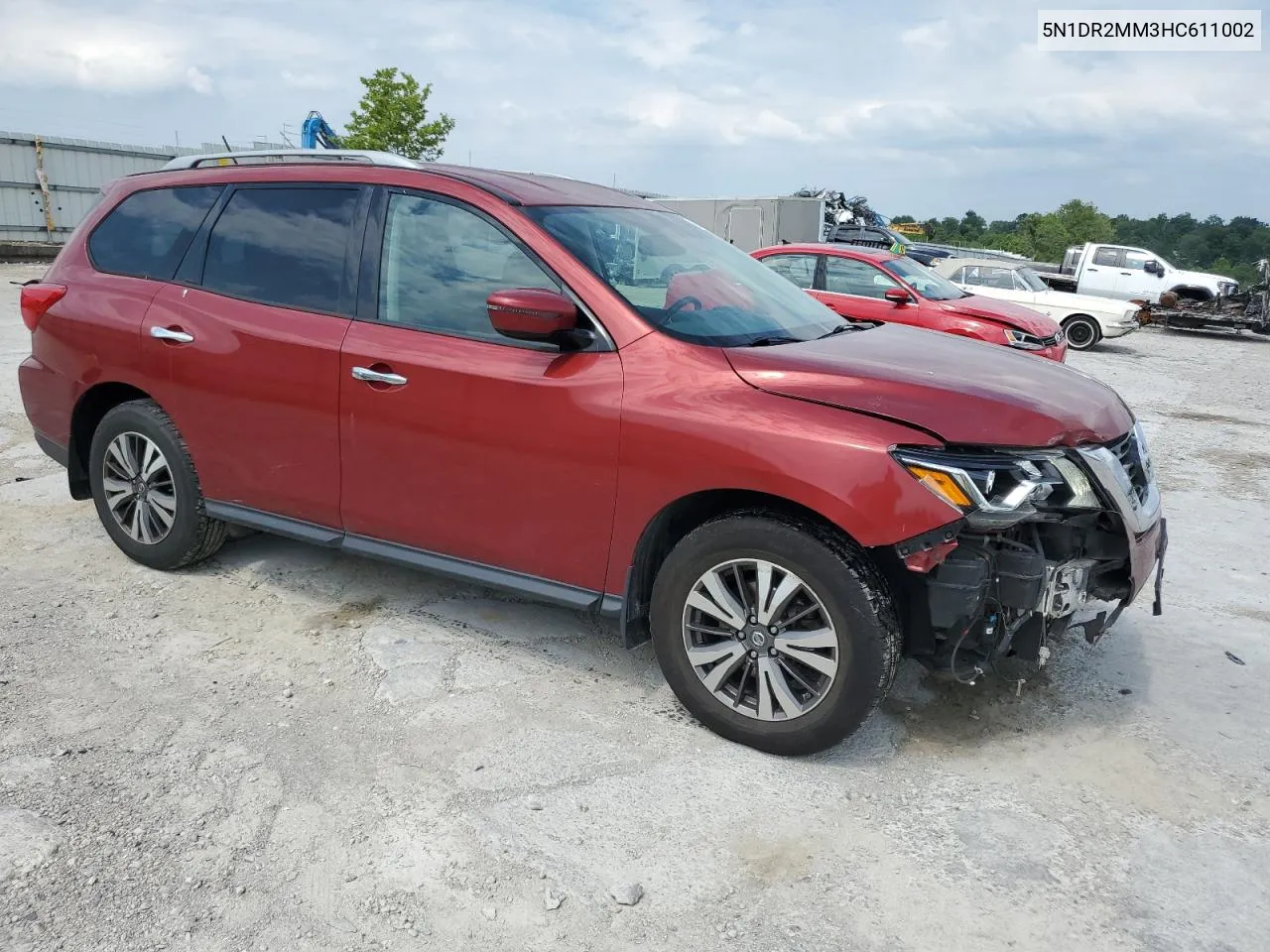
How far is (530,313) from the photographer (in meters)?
3.16

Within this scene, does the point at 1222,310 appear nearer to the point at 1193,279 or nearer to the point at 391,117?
the point at 1193,279

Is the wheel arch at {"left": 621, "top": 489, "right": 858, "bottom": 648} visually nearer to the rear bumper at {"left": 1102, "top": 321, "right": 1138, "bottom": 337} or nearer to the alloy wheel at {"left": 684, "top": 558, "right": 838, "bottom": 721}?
the alloy wheel at {"left": 684, "top": 558, "right": 838, "bottom": 721}

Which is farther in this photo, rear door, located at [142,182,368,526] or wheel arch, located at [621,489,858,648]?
rear door, located at [142,182,368,526]

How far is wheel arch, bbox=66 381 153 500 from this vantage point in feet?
14.8

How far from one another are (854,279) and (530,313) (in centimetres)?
846

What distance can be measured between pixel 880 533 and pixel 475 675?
168 cm

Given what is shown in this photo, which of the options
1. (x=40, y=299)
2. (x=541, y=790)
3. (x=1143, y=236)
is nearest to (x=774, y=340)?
(x=541, y=790)

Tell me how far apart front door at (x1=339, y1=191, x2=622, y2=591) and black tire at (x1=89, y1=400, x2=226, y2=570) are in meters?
0.95

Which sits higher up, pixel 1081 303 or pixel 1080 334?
pixel 1081 303

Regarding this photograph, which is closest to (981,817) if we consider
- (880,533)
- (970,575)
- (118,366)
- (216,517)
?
(970,575)

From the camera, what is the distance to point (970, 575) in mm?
2895

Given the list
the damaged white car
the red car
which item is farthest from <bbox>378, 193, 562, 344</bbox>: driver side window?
the damaged white car

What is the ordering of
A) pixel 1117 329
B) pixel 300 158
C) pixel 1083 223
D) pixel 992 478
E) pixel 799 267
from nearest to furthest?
pixel 992 478 → pixel 300 158 → pixel 799 267 → pixel 1117 329 → pixel 1083 223

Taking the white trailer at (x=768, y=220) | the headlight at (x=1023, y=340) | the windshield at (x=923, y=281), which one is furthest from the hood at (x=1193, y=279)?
the headlight at (x=1023, y=340)
